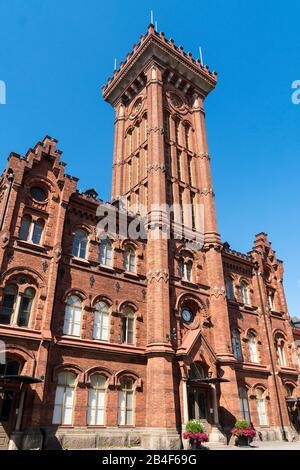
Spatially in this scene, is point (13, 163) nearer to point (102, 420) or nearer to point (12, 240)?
point (12, 240)

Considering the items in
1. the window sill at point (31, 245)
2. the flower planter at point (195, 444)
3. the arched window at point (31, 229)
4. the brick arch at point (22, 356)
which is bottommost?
the flower planter at point (195, 444)

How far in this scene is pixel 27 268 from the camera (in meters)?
21.5

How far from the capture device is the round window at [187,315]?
27.8 meters

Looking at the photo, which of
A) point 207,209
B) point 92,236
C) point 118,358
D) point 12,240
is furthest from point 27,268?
point 207,209

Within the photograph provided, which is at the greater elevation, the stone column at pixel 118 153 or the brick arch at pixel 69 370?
the stone column at pixel 118 153

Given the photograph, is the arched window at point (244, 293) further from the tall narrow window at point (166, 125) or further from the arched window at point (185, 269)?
the tall narrow window at point (166, 125)

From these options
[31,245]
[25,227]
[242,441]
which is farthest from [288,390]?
[25,227]

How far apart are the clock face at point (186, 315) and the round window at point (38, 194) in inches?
527

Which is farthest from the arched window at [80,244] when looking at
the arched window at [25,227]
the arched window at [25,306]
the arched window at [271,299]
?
the arched window at [271,299]

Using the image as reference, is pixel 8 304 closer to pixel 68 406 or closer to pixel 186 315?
pixel 68 406

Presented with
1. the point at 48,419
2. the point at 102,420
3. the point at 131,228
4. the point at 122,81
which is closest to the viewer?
→ the point at 48,419

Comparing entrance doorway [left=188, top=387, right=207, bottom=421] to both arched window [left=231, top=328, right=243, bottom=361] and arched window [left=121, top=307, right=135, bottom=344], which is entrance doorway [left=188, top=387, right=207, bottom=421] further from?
arched window [left=231, top=328, right=243, bottom=361]

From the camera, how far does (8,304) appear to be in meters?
20.3

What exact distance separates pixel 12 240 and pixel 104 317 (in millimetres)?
7721
